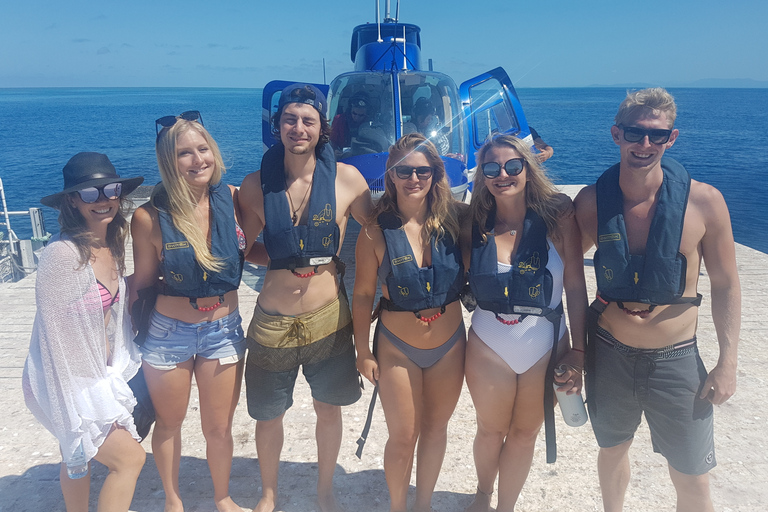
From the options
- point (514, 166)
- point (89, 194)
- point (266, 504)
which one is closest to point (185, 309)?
point (89, 194)

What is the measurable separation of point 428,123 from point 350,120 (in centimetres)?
123

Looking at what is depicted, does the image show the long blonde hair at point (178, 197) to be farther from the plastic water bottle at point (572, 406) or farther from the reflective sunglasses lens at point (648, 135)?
the reflective sunglasses lens at point (648, 135)

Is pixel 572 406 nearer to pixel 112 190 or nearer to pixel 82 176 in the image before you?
pixel 112 190

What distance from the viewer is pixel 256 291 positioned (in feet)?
23.5

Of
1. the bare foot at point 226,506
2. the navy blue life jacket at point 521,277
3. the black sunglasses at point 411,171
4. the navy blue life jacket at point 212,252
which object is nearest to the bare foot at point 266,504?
the bare foot at point 226,506

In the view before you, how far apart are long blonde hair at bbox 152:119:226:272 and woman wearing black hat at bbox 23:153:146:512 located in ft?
0.65

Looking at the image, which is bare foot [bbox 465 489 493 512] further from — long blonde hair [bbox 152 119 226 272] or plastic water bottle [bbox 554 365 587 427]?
long blonde hair [bbox 152 119 226 272]

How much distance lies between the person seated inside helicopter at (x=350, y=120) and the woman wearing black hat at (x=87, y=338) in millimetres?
5590

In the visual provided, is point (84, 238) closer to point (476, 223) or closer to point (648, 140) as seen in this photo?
point (476, 223)

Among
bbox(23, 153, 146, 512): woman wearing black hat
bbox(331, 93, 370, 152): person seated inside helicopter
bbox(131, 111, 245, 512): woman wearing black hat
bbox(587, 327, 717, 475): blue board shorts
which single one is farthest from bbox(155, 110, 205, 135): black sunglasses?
bbox(331, 93, 370, 152): person seated inside helicopter

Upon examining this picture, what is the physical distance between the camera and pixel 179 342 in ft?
8.91

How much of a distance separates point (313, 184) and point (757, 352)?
15.5 feet

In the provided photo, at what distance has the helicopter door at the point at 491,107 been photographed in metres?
7.64

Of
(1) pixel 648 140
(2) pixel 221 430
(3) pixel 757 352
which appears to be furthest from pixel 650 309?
(3) pixel 757 352
